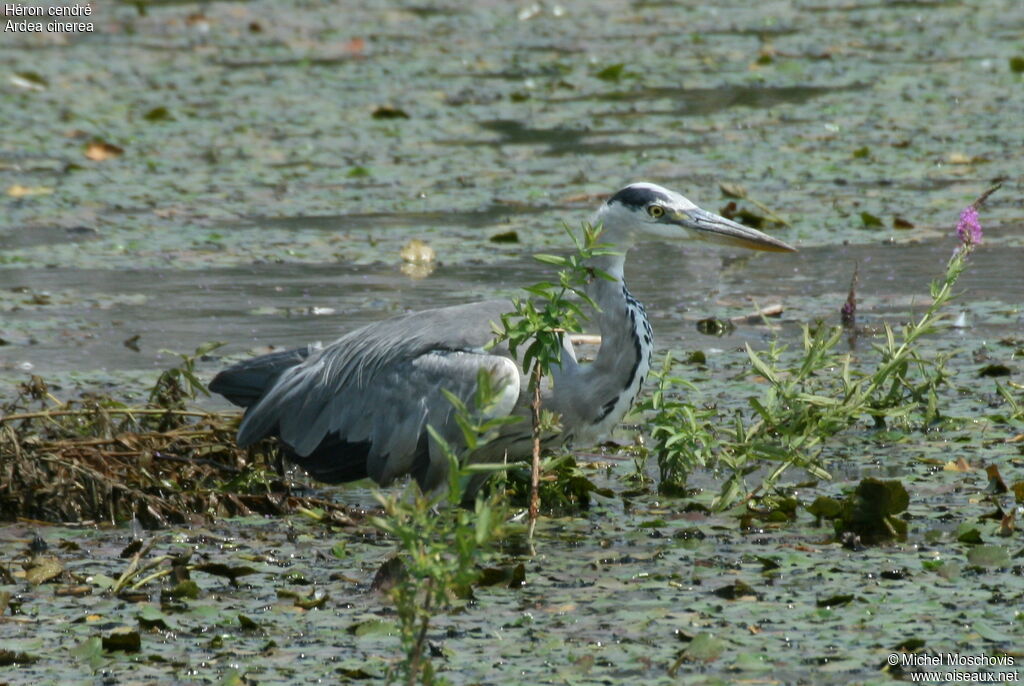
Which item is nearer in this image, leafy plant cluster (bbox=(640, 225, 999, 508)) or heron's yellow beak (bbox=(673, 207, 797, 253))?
leafy plant cluster (bbox=(640, 225, 999, 508))

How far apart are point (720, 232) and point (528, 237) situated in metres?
3.56

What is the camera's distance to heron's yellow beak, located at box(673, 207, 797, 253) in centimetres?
603

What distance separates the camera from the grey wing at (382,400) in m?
5.79

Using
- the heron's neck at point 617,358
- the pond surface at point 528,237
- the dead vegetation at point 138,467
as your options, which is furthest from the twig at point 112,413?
the heron's neck at point 617,358

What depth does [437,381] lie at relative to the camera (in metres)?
5.80

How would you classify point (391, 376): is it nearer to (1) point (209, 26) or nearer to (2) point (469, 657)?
(2) point (469, 657)

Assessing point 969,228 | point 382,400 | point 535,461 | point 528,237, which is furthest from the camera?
point 528,237

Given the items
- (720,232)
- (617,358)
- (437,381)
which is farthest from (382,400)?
(720,232)

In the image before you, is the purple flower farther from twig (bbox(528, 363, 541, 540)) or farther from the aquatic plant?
twig (bbox(528, 363, 541, 540))

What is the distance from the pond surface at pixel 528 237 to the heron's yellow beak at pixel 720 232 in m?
0.68

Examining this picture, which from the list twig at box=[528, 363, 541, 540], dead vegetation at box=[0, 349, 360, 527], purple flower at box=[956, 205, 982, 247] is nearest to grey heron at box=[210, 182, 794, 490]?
dead vegetation at box=[0, 349, 360, 527]

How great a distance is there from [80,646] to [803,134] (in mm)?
8615

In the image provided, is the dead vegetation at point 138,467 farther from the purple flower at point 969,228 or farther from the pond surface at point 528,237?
the purple flower at point 969,228

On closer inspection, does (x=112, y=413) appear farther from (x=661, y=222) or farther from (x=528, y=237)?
(x=528, y=237)
